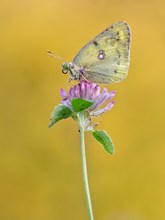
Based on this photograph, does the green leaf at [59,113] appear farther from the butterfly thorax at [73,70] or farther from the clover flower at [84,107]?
the butterfly thorax at [73,70]

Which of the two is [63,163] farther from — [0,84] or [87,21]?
[87,21]

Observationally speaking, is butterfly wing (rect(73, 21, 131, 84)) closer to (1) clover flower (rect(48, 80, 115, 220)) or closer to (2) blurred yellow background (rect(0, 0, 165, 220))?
(1) clover flower (rect(48, 80, 115, 220))

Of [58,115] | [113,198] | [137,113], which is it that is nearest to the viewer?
[58,115]

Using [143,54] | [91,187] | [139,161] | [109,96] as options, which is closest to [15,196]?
[91,187]

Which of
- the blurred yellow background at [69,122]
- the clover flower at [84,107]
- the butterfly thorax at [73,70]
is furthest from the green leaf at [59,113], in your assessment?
the blurred yellow background at [69,122]

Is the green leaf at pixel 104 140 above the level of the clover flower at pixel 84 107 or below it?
below

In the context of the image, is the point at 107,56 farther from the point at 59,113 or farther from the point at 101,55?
the point at 59,113

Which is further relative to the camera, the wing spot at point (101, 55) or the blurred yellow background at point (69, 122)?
the blurred yellow background at point (69, 122)
